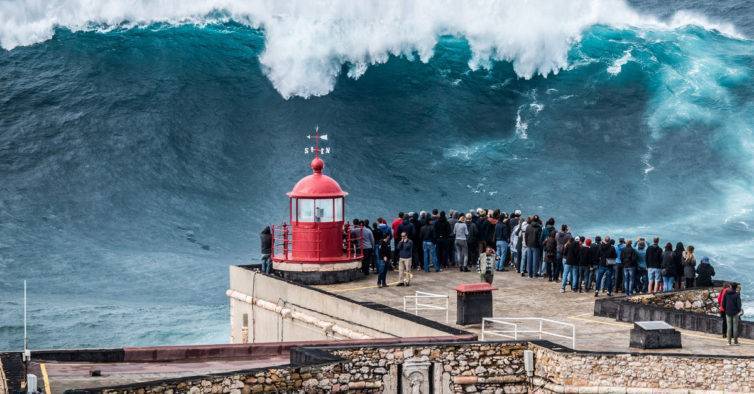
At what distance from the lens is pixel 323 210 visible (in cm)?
3088

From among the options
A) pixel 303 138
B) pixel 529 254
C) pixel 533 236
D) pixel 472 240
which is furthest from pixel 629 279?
pixel 303 138

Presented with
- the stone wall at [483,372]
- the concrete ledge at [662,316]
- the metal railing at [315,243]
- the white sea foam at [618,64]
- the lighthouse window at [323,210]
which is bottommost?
the stone wall at [483,372]

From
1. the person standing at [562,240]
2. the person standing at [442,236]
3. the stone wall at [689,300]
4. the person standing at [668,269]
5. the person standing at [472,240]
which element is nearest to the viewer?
the stone wall at [689,300]

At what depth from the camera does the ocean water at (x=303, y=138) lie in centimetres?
4300

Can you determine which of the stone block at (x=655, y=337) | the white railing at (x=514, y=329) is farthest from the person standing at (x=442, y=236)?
the stone block at (x=655, y=337)

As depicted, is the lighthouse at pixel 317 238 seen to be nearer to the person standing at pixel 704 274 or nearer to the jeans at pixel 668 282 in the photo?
the jeans at pixel 668 282

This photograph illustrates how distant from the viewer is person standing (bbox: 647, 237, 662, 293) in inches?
1133

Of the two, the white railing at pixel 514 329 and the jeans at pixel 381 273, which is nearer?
the white railing at pixel 514 329

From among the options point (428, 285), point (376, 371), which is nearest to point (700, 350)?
point (376, 371)

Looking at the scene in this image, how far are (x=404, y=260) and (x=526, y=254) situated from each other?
9.56 ft

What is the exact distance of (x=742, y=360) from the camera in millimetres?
21531

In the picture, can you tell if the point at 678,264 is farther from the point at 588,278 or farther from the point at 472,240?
the point at 472,240

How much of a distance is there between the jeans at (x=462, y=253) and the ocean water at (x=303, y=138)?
7.48m

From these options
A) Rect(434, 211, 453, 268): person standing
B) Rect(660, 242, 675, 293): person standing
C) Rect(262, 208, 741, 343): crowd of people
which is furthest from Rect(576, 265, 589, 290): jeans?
Rect(434, 211, 453, 268): person standing
